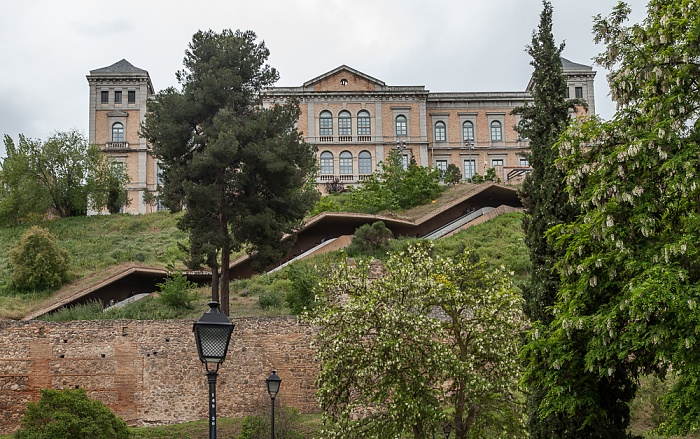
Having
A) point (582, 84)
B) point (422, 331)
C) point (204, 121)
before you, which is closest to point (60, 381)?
point (204, 121)

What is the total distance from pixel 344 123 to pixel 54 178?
23349mm

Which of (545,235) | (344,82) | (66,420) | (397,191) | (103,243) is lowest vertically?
(66,420)

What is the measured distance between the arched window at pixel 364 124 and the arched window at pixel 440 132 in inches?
A: 230

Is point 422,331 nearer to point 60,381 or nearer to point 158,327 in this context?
point 158,327

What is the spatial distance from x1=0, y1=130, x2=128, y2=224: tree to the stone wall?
93.5 feet

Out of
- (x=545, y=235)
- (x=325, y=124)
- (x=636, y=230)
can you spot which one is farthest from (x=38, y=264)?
(x=325, y=124)

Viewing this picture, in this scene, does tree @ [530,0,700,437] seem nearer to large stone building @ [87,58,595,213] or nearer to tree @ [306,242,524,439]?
tree @ [306,242,524,439]

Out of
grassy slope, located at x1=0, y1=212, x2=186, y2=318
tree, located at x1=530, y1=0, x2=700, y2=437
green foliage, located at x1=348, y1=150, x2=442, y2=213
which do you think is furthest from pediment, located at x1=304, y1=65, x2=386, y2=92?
tree, located at x1=530, y1=0, x2=700, y2=437

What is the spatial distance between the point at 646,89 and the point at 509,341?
277 inches

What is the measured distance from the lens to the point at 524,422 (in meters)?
21.2

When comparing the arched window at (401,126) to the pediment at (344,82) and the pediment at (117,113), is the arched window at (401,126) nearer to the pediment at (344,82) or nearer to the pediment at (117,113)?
the pediment at (344,82)

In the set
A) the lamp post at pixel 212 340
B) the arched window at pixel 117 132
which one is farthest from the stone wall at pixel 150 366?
the arched window at pixel 117 132

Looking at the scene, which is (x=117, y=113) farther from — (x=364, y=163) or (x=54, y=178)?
(x=364, y=163)

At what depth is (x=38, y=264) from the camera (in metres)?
38.4
